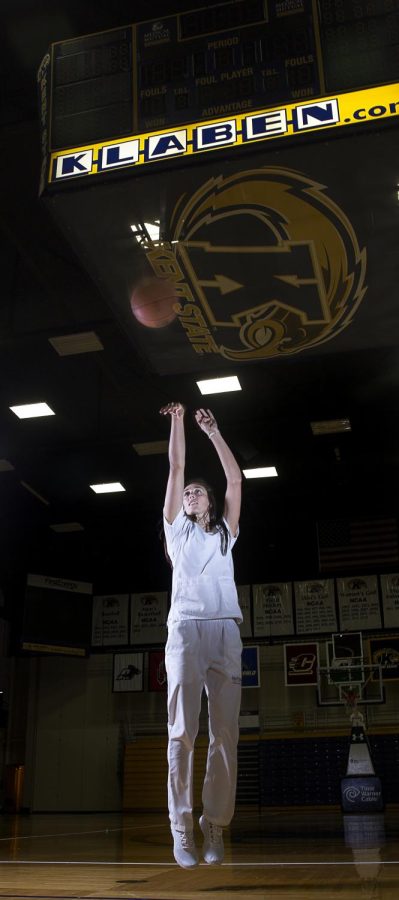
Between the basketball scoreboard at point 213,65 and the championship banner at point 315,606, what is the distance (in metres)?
10.4

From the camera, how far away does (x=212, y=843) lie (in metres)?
2.91

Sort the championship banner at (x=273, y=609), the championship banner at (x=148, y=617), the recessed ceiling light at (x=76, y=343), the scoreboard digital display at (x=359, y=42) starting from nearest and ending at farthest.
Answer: the scoreboard digital display at (x=359, y=42), the recessed ceiling light at (x=76, y=343), the championship banner at (x=273, y=609), the championship banner at (x=148, y=617)

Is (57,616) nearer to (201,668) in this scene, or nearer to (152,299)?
(152,299)

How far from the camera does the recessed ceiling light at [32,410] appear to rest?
8.88 meters

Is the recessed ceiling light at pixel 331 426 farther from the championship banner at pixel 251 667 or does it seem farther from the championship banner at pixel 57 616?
the championship banner at pixel 57 616

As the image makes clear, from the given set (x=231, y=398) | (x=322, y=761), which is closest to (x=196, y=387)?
(x=231, y=398)

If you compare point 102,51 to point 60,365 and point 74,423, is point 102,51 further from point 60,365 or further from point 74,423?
point 74,423

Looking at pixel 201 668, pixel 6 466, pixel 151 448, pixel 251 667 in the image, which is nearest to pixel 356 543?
pixel 251 667

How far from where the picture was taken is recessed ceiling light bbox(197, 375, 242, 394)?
830 centimetres

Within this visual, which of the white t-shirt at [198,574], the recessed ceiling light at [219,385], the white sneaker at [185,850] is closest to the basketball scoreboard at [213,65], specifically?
the white t-shirt at [198,574]

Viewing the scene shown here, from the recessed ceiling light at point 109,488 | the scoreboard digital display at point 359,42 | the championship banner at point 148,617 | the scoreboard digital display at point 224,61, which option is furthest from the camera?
the championship banner at point 148,617

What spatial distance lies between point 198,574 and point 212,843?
40.3 inches

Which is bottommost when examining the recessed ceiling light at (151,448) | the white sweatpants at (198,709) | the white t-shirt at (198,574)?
the white sweatpants at (198,709)

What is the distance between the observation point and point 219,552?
10.7ft
